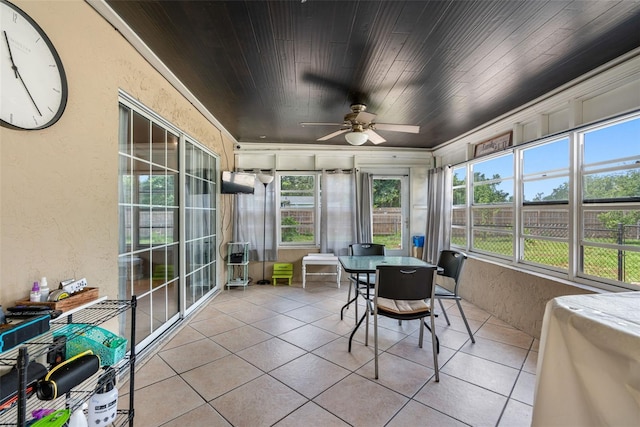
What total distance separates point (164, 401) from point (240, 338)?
36.5 inches

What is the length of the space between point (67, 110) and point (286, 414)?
2.21 metres

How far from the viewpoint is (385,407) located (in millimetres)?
1729

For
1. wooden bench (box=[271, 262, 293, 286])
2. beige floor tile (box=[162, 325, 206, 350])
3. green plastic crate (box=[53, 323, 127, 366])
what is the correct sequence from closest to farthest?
green plastic crate (box=[53, 323, 127, 366]), beige floor tile (box=[162, 325, 206, 350]), wooden bench (box=[271, 262, 293, 286])

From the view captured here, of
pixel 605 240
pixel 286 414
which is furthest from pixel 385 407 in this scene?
pixel 605 240

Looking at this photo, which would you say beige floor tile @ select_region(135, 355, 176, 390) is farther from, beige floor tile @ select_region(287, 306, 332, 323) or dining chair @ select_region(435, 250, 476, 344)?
dining chair @ select_region(435, 250, 476, 344)

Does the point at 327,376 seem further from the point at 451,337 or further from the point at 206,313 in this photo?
the point at 206,313

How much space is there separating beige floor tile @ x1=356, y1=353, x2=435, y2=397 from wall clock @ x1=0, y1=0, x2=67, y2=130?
2.56 metres

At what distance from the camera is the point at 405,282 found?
2104mm

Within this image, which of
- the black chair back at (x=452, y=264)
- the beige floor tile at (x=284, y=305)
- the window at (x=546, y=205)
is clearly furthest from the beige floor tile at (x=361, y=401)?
the window at (x=546, y=205)

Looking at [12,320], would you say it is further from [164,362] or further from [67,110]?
[164,362]

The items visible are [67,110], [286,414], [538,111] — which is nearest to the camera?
[67,110]

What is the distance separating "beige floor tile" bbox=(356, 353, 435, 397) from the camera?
6.34ft

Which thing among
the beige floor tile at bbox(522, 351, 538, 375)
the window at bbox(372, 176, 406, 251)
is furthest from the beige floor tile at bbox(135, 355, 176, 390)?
the window at bbox(372, 176, 406, 251)

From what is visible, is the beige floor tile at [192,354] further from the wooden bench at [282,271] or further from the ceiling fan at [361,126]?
the ceiling fan at [361,126]
